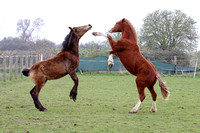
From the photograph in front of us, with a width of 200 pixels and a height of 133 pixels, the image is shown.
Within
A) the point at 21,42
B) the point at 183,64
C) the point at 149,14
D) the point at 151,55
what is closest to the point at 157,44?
the point at 149,14

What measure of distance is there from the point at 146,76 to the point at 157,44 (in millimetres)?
27160

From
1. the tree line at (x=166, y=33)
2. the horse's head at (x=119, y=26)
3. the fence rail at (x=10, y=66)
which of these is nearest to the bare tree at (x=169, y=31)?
the tree line at (x=166, y=33)

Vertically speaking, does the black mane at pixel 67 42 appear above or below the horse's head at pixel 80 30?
below

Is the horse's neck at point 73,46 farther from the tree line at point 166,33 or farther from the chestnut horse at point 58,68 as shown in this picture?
the tree line at point 166,33

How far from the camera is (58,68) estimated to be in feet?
22.6

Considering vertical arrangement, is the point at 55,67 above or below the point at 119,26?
below

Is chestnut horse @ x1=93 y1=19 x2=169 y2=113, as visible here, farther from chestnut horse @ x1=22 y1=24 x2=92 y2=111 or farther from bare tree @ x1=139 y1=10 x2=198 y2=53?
bare tree @ x1=139 y1=10 x2=198 y2=53

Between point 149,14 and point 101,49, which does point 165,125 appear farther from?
point 149,14

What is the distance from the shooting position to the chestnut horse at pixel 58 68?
678 cm

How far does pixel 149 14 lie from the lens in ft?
108

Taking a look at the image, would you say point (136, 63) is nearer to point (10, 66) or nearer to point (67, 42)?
point (67, 42)

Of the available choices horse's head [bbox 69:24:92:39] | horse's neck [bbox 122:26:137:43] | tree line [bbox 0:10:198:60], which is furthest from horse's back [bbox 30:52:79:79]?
tree line [bbox 0:10:198:60]

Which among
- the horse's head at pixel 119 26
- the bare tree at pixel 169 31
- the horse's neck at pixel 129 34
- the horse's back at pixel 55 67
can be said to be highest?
the bare tree at pixel 169 31

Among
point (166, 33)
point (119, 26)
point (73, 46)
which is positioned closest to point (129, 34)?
point (119, 26)
